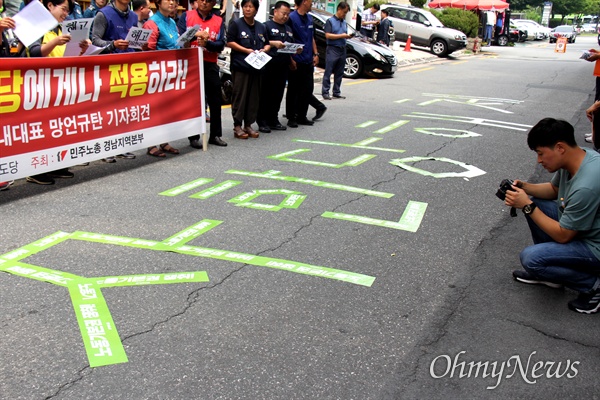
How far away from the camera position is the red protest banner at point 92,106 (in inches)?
211

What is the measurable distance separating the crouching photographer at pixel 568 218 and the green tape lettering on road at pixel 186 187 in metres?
3.18

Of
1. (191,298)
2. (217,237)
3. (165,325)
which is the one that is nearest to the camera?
(165,325)

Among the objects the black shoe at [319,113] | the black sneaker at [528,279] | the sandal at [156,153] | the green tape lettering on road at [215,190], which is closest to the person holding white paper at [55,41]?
the sandal at [156,153]

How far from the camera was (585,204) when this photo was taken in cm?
358

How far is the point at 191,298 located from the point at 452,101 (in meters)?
10.4

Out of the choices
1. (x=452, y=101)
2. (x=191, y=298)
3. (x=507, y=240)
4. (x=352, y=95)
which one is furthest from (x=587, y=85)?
(x=191, y=298)

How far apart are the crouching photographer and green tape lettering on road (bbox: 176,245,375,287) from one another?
1091 mm

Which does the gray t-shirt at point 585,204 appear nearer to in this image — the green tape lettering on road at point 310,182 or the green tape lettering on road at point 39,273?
the green tape lettering on road at point 310,182

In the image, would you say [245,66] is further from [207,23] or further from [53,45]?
[53,45]

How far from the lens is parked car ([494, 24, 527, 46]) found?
1560 inches

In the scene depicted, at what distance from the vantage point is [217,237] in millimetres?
4762

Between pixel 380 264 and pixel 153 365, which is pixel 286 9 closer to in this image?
pixel 380 264

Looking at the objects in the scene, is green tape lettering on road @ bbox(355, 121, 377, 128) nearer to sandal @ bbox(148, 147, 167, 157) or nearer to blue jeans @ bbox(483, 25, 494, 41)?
sandal @ bbox(148, 147, 167, 157)

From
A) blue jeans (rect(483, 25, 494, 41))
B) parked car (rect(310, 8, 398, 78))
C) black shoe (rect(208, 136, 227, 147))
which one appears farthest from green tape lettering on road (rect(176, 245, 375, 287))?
blue jeans (rect(483, 25, 494, 41))
